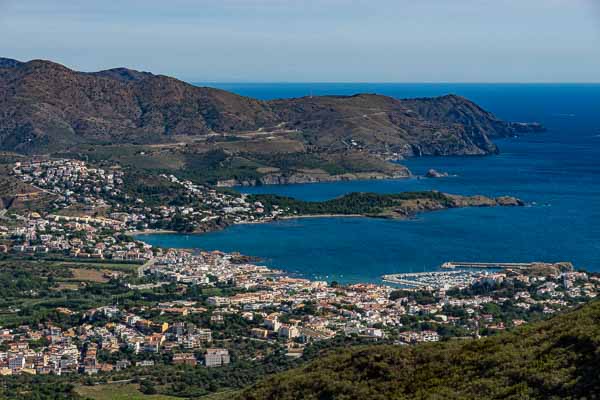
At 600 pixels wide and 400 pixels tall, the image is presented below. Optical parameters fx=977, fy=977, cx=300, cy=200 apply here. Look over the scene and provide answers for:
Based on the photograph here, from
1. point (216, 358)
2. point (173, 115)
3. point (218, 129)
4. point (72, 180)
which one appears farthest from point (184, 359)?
point (173, 115)

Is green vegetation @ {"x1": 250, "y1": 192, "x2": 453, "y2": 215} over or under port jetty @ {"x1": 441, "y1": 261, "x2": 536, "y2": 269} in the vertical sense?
over

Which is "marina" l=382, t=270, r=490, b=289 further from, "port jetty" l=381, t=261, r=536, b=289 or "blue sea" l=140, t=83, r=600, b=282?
"blue sea" l=140, t=83, r=600, b=282

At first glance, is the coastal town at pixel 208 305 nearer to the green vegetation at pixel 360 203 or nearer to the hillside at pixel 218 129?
the green vegetation at pixel 360 203

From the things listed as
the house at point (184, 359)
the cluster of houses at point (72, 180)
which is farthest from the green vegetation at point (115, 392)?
the cluster of houses at point (72, 180)

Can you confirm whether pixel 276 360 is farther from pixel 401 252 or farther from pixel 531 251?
pixel 531 251

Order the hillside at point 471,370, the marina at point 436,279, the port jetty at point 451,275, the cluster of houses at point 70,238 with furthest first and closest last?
the cluster of houses at point 70,238 < the port jetty at point 451,275 < the marina at point 436,279 < the hillside at point 471,370

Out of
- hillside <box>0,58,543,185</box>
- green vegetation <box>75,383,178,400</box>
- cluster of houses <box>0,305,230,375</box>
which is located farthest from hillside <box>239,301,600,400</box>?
hillside <box>0,58,543,185</box>
